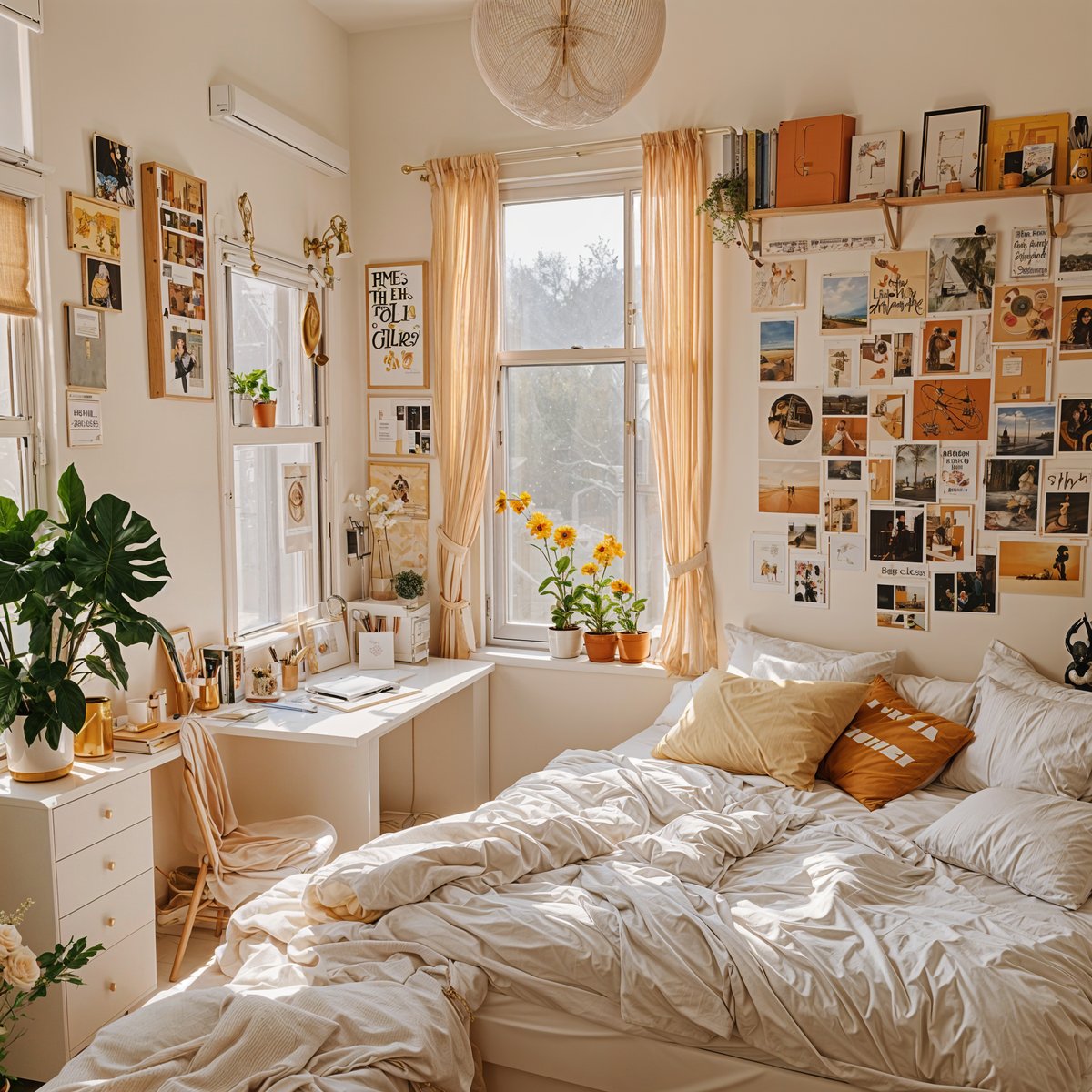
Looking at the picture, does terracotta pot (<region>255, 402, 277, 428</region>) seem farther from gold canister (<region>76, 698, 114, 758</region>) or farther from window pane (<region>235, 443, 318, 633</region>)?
gold canister (<region>76, 698, 114, 758</region>)

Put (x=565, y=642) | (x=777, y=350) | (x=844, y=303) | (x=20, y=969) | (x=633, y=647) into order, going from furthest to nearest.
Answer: (x=565, y=642) → (x=633, y=647) → (x=777, y=350) → (x=844, y=303) → (x=20, y=969)

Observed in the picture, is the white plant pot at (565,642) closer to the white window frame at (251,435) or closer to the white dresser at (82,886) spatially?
the white window frame at (251,435)

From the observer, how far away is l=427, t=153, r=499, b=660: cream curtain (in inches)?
159

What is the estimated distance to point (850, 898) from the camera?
93.3 inches

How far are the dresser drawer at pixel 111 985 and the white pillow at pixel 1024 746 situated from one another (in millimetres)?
2366

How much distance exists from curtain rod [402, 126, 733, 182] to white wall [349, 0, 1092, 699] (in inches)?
1.5

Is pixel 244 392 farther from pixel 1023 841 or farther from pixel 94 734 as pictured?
pixel 1023 841

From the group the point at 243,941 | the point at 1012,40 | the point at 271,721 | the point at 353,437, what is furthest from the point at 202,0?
the point at 243,941

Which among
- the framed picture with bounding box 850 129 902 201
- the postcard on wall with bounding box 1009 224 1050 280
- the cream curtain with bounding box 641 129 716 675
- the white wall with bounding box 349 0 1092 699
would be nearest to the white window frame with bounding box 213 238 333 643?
the white wall with bounding box 349 0 1092 699

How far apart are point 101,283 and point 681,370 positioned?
76.8 inches

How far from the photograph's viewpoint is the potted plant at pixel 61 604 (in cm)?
246

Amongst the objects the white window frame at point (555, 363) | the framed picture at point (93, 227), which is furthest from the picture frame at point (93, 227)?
the white window frame at point (555, 363)

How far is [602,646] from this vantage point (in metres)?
3.97

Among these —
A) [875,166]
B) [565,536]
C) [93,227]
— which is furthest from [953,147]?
[93,227]
